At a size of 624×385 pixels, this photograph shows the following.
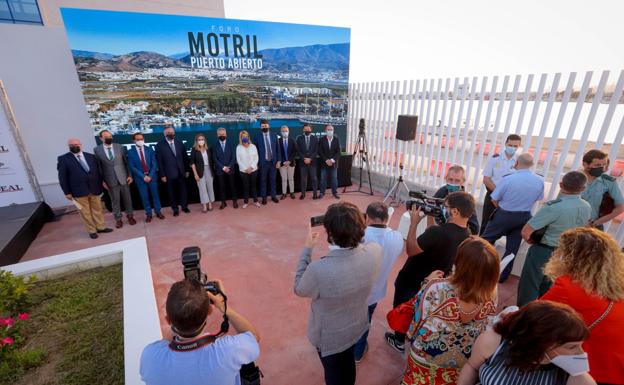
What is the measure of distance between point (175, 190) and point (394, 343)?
4.97 metres

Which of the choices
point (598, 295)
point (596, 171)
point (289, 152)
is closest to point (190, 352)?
point (598, 295)

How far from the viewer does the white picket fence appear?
3338mm

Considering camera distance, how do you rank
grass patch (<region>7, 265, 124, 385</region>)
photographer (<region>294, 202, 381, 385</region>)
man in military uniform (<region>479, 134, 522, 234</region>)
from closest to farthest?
photographer (<region>294, 202, 381, 385</region>), grass patch (<region>7, 265, 124, 385</region>), man in military uniform (<region>479, 134, 522, 234</region>)

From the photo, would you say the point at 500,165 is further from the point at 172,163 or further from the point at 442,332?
the point at 172,163

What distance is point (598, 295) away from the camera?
1.34 metres

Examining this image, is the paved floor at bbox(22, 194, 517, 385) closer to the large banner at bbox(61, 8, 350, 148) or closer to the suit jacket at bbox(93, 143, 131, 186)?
the suit jacket at bbox(93, 143, 131, 186)

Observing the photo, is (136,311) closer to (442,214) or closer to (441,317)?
(441,317)

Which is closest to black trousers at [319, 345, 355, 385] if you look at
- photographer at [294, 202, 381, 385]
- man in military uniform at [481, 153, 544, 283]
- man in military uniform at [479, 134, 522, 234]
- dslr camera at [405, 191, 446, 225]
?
photographer at [294, 202, 381, 385]

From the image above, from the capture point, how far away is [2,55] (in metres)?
5.00

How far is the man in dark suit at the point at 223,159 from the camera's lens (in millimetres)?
5547

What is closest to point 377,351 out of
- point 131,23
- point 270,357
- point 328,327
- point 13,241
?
point 270,357

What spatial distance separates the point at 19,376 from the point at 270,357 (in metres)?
1.72

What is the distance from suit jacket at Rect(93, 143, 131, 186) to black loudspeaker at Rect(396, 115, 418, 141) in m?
5.08

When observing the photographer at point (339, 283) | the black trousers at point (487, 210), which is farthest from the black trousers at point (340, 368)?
the black trousers at point (487, 210)
